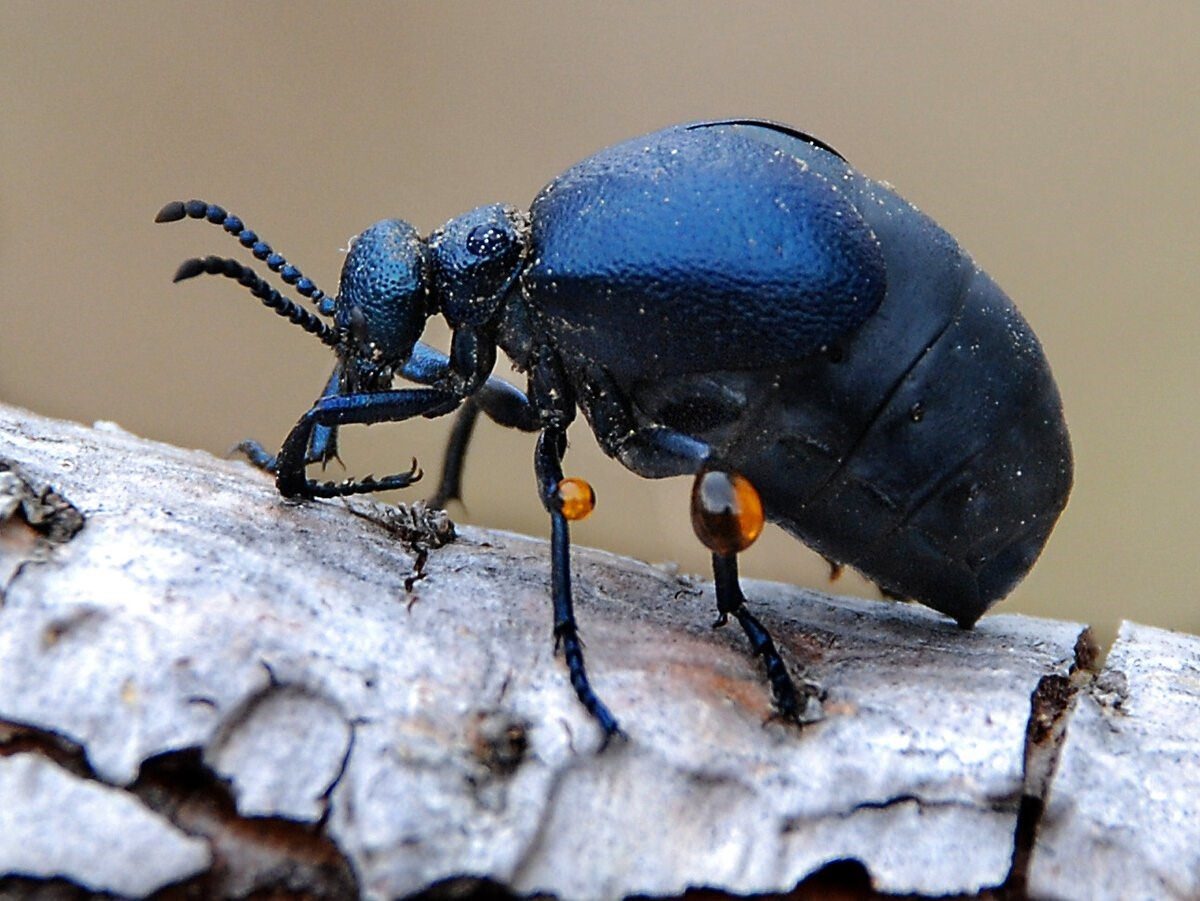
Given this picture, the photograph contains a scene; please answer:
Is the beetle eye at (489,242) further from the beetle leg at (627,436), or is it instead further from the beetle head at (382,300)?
the beetle leg at (627,436)

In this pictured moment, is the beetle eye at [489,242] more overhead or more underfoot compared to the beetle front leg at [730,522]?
more overhead

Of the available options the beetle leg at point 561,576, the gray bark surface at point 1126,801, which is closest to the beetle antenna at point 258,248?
the beetle leg at point 561,576

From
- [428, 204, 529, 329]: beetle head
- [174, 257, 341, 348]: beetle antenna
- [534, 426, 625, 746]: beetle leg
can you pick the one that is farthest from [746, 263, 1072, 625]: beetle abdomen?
[174, 257, 341, 348]: beetle antenna

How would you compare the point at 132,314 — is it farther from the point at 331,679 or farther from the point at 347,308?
the point at 331,679

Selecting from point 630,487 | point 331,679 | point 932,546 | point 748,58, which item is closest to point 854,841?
point 331,679

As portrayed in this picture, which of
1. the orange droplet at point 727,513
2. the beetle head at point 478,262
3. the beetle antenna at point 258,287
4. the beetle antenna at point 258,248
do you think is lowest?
the orange droplet at point 727,513

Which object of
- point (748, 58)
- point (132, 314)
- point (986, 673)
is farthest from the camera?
point (748, 58)

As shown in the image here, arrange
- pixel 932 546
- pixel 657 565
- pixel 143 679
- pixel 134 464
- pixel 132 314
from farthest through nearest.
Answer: pixel 132 314, pixel 657 565, pixel 932 546, pixel 134 464, pixel 143 679
